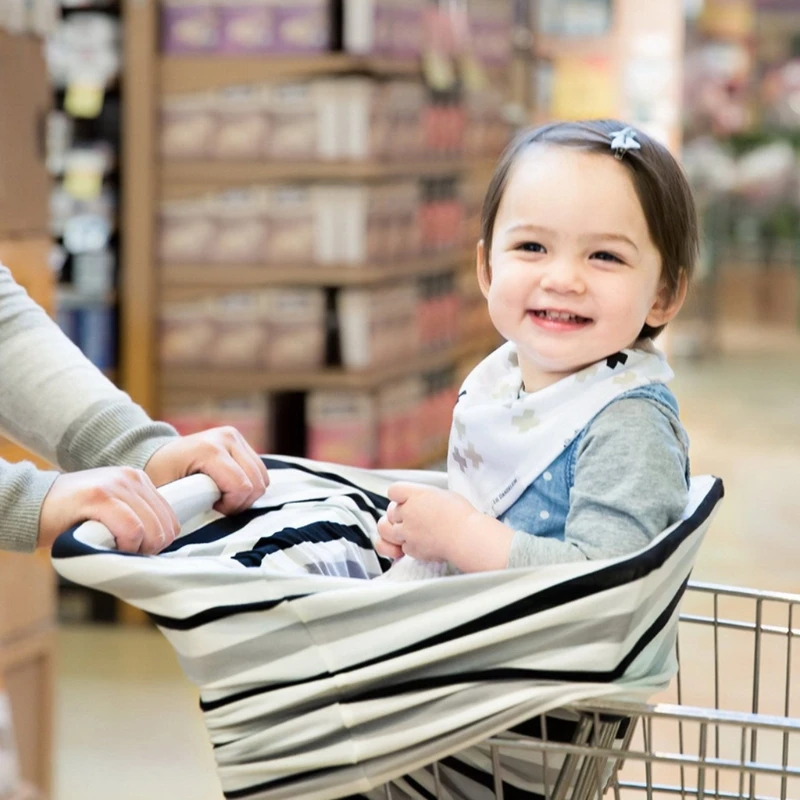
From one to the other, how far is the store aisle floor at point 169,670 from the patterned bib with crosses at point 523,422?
1.93 m

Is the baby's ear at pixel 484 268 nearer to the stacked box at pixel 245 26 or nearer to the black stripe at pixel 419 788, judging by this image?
the black stripe at pixel 419 788

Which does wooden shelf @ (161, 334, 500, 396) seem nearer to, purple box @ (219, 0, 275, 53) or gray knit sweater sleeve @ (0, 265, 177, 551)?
purple box @ (219, 0, 275, 53)

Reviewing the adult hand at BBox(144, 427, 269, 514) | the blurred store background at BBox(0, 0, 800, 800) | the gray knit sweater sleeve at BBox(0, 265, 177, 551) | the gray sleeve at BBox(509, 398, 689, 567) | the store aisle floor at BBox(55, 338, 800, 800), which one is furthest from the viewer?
the blurred store background at BBox(0, 0, 800, 800)

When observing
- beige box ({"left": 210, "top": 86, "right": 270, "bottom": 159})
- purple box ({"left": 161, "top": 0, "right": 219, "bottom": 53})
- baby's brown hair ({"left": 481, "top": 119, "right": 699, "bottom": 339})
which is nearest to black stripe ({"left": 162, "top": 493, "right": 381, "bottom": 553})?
baby's brown hair ({"left": 481, "top": 119, "right": 699, "bottom": 339})

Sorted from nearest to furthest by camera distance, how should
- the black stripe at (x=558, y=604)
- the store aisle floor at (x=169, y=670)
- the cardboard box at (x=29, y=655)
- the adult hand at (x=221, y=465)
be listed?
the black stripe at (x=558, y=604) → the adult hand at (x=221, y=465) → the cardboard box at (x=29, y=655) → the store aisle floor at (x=169, y=670)

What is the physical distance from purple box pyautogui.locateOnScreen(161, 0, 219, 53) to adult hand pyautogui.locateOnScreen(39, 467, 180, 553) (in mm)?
3193

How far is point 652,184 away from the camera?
1.28 meters

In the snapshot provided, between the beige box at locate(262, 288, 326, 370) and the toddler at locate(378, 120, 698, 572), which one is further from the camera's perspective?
the beige box at locate(262, 288, 326, 370)

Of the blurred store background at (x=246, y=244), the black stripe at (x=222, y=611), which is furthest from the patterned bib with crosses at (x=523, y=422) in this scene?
the blurred store background at (x=246, y=244)

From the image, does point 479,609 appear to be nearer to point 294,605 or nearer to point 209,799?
point 294,605

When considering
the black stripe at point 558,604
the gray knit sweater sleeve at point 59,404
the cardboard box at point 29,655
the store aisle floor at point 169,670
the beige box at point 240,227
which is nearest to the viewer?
the black stripe at point 558,604

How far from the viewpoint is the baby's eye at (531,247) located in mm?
1317

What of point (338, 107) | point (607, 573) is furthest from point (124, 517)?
point (338, 107)

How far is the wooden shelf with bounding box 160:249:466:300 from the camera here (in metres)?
4.30
